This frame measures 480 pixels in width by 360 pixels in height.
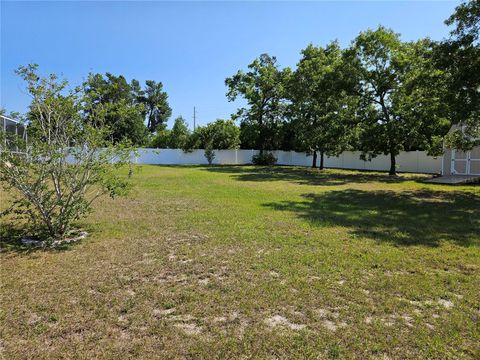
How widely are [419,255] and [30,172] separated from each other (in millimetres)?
5976

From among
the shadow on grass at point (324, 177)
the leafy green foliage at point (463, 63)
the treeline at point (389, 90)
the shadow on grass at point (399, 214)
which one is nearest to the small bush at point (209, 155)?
the treeline at point (389, 90)

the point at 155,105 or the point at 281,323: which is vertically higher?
the point at 155,105

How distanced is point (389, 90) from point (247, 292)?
724 inches

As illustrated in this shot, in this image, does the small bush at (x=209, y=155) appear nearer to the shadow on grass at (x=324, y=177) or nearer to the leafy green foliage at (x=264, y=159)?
the leafy green foliage at (x=264, y=159)

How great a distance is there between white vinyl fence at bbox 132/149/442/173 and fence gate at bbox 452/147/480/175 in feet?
13.6

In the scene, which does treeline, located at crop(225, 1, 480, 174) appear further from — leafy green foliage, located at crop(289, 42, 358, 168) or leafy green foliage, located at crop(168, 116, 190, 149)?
leafy green foliage, located at crop(168, 116, 190, 149)

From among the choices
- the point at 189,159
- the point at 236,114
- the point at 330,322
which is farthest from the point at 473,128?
the point at 189,159

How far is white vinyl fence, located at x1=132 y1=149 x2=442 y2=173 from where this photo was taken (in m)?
25.0

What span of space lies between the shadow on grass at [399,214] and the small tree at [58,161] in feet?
14.0

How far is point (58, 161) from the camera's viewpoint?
5.58 m

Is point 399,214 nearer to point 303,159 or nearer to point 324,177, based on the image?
point 324,177

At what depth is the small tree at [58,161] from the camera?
5406 mm

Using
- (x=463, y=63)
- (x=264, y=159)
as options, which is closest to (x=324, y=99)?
(x=463, y=63)

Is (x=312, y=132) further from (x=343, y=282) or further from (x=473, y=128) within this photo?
(x=343, y=282)
